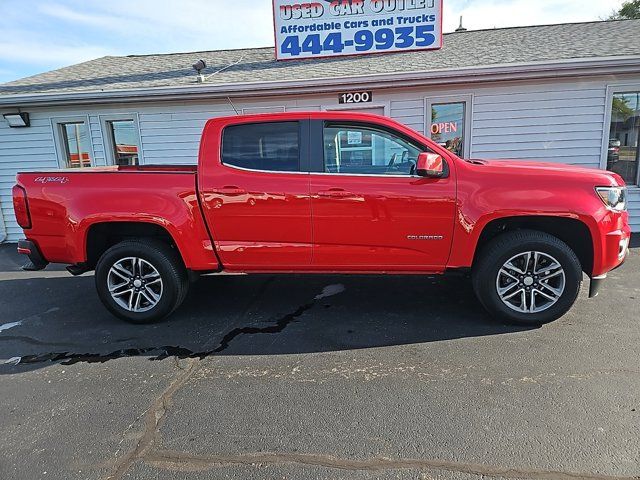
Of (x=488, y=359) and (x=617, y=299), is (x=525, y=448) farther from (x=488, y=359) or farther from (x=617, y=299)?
(x=617, y=299)

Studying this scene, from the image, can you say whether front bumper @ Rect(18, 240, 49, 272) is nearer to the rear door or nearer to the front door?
the rear door

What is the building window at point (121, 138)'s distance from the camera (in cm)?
844

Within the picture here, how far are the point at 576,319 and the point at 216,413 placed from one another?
3.43m

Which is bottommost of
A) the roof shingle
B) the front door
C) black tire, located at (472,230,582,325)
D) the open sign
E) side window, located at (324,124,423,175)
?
black tire, located at (472,230,582,325)

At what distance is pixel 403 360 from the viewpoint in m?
3.26

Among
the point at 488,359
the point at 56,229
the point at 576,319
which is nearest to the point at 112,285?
the point at 56,229

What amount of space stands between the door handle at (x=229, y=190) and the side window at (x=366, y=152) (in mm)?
828

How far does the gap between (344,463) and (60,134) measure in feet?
30.3

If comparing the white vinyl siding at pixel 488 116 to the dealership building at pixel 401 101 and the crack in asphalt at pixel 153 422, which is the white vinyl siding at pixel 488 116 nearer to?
the dealership building at pixel 401 101

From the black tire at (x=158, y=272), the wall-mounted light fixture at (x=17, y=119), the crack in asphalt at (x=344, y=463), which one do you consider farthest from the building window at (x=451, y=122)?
the wall-mounted light fixture at (x=17, y=119)

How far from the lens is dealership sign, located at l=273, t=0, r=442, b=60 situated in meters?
8.17

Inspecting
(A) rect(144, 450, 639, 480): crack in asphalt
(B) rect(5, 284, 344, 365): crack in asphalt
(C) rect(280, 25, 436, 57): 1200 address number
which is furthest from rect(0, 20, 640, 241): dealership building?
(A) rect(144, 450, 639, 480): crack in asphalt

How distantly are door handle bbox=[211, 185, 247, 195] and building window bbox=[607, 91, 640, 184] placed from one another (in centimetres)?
724

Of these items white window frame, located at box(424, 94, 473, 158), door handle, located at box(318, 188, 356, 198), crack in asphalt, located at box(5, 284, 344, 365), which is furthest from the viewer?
white window frame, located at box(424, 94, 473, 158)
